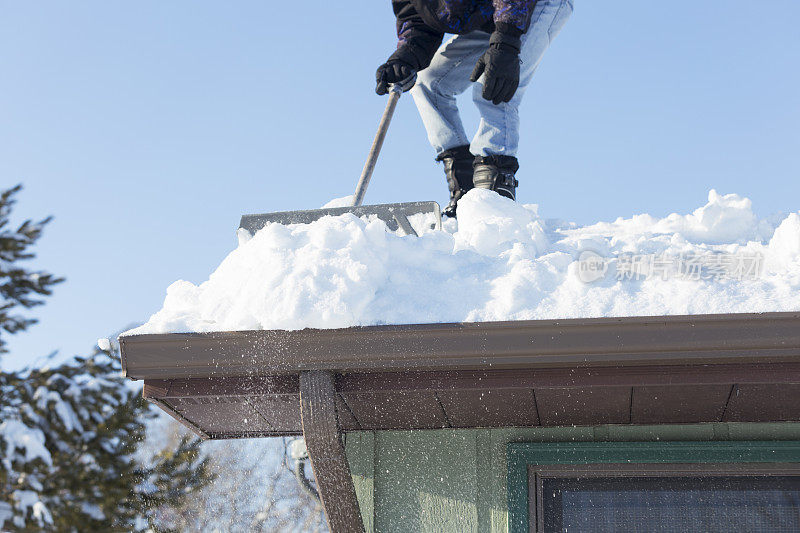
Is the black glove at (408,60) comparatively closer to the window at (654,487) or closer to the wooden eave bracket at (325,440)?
the window at (654,487)

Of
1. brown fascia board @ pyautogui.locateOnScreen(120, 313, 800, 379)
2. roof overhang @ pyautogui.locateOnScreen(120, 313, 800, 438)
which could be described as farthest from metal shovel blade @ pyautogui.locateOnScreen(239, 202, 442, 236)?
brown fascia board @ pyautogui.locateOnScreen(120, 313, 800, 379)

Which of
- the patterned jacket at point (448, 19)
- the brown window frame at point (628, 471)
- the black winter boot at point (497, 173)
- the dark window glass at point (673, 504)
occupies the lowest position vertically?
the dark window glass at point (673, 504)

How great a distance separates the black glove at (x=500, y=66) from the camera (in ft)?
13.2

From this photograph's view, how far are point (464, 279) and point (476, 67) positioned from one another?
1824mm

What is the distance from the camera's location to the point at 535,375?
2496 mm

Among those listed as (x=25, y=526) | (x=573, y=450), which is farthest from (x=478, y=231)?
(x=25, y=526)

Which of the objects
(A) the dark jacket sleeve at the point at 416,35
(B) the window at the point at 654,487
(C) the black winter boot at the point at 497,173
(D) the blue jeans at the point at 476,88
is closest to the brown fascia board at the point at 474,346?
(B) the window at the point at 654,487

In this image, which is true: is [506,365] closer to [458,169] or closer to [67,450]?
[458,169]

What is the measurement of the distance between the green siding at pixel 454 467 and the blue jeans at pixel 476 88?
179 centimetres

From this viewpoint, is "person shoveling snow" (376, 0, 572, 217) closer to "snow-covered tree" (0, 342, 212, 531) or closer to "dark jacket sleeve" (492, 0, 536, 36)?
"dark jacket sleeve" (492, 0, 536, 36)

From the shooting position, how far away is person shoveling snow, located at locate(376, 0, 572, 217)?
160 inches

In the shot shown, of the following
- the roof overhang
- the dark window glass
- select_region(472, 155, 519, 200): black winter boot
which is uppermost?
select_region(472, 155, 519, 200): black winter boot

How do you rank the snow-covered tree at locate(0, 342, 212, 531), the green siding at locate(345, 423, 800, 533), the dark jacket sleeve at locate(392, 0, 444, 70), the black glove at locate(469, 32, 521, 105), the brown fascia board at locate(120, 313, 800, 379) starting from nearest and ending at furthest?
1. the brown fascia board at locate(120, 313, 800, 379)
2. the green siding at locate(345, 423, 800, 533)
3. the black glove at locate(469, 32, 521, 105)
4. the dark jacket sleeve at locate(392, 0, 444, 70)
5. the snow-covered tree at locate(0, 342, 212, 531)

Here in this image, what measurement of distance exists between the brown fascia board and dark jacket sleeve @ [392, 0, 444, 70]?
2483 millimetres
